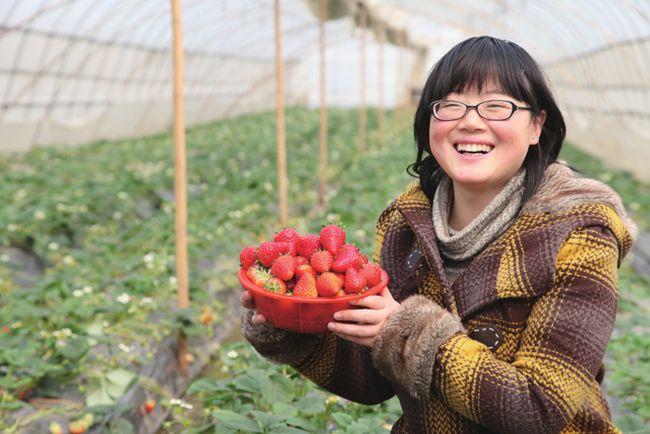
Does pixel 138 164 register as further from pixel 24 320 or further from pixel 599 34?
pixel 599 34

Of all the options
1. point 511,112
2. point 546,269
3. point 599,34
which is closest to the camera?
point 546,269

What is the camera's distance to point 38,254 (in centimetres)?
545

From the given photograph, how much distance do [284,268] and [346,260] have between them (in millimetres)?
132

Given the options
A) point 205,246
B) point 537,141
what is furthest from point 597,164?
point 537,141

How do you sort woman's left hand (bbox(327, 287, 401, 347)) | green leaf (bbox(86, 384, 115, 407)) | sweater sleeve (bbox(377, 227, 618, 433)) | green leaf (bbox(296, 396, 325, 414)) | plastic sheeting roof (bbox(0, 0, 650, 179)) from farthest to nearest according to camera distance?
plastic sheeting roof (bbox(0, 0, 650, 179)) → green leaf (bbox(86, 384, 115, 407)) → green leaf (bbox(296, 396, 325, 414)) → woman's left hand (bbox(327, 287, 401, 347)) → sweater sleeve (bbox(377, 227, 618, 433))

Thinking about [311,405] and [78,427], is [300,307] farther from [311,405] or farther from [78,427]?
[78,427]

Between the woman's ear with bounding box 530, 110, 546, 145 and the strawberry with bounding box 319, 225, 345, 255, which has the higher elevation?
the woman's ear with bounding box 530, 110, 546, 145

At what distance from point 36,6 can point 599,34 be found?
9.33m

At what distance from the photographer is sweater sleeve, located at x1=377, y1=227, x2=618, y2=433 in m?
1.21

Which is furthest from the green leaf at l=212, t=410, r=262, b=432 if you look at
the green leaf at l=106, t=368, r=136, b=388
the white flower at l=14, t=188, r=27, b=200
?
the white flower at l=14, t=188, r=27, b=200

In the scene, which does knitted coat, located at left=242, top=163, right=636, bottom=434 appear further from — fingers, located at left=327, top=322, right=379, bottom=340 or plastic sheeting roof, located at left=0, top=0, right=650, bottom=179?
plastic sheeting roof, located at left=0, top=0, right=650, bottom=179

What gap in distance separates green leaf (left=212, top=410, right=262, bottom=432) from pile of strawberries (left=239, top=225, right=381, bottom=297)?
732 mm

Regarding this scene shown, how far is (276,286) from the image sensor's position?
55.7 inches

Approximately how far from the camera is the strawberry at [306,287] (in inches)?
54.9
